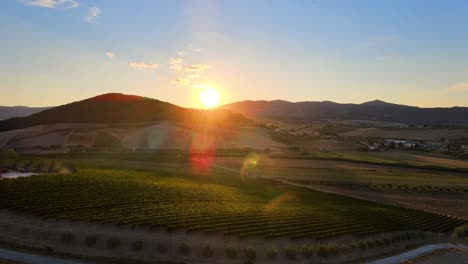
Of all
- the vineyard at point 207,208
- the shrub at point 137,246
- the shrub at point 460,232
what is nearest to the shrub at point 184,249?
the vineyard at point 207,208

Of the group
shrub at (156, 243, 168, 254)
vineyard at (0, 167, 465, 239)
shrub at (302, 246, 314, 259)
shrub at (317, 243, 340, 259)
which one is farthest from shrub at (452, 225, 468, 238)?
shrub at (156, 243, 168, 254)

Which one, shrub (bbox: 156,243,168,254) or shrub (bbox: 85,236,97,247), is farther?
shrub (bbox: 85,236,97,247)

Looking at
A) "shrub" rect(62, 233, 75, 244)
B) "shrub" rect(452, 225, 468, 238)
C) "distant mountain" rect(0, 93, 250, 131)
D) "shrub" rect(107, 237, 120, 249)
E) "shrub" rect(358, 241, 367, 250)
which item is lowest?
"shrub" rect(452, 225, 468, 238)

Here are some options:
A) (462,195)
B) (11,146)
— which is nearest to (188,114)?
(11,146)

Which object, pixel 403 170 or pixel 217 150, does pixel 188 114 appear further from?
pixel 403 170

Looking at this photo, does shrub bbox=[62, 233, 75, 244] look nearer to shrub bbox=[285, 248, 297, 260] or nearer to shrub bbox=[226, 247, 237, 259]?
shrub bbox=[226, 247, 237, 259]

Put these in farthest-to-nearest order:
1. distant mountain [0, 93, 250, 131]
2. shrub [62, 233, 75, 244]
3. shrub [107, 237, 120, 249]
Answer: distant mountain [0, 93, 250, 131], shrub [62, 233, 75, 244], shrub [107, 237, 120, 249]
